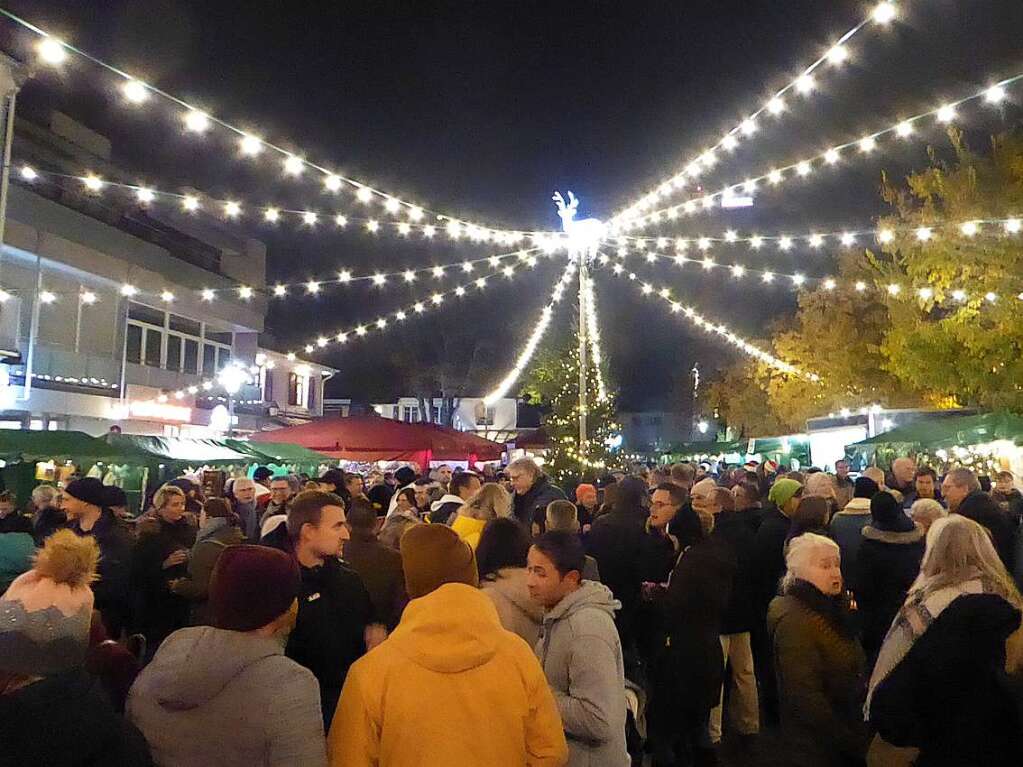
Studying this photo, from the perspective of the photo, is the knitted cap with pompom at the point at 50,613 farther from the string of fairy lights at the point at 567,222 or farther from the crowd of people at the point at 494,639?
the string of fairy lights at the point at 567,222

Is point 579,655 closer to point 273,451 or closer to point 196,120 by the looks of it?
point 196,120

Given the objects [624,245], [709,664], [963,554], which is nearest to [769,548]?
[709,664]

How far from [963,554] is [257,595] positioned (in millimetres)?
2868

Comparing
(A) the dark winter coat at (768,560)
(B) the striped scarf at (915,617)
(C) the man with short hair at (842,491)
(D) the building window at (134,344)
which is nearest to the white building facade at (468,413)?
(D) the building window at (134,344)

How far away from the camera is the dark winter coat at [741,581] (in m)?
6.27

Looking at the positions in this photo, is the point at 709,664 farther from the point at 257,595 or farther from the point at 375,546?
the point at 257,595

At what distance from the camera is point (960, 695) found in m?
3.05

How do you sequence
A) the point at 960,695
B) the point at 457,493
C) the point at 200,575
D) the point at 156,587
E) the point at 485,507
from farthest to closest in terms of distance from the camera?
the point at 457,493
the point at 485,507
the point at 156,587
the point at 200,575
the point at 960,695

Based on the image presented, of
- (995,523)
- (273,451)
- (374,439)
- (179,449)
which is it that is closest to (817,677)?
(995,523)

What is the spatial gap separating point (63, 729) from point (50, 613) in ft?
1.33

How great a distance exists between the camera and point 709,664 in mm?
5129

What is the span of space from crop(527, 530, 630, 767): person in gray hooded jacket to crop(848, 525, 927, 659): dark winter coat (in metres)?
A: 3.20

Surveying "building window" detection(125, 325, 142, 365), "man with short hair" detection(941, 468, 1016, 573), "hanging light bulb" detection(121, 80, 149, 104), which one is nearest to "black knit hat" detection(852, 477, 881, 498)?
"man with short hair" detection(941, 468, 1016, 573)

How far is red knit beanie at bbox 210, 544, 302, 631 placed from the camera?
239cm
